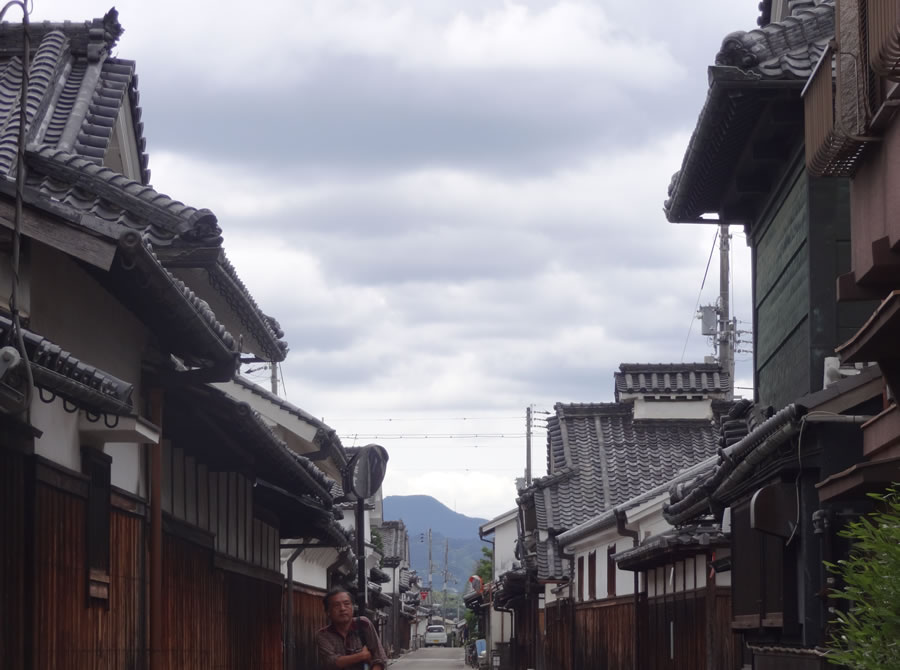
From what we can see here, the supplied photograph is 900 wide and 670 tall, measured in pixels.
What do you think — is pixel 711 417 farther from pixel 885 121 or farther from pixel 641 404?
pixel 885 121

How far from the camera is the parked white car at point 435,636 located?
14400 centimetres

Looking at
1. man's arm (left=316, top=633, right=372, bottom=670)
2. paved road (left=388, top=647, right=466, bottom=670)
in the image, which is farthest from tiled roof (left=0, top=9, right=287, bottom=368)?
paved road (left=388, top=647, right=466, bottom=670)

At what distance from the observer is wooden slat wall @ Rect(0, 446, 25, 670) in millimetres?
8547

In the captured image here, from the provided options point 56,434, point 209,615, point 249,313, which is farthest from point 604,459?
point 56,434

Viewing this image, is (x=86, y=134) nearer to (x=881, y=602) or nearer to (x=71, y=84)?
(x=71, y=84)

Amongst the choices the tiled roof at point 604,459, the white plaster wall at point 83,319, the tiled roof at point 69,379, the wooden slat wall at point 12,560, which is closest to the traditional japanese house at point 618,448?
the tiled roof at point 604,459

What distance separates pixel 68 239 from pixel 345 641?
4992mm

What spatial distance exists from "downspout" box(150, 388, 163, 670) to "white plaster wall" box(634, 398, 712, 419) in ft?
113

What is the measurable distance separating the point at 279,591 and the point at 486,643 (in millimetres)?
56747

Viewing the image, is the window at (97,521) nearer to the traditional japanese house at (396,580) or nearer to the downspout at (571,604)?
the downspout at (571,604)

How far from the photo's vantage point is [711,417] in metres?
45.5

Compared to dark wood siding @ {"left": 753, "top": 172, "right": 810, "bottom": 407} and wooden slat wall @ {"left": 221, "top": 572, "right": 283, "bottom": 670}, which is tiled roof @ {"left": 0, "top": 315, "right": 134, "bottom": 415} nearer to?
dark wood siding @ {"left": 753, "top": 172, "right": 810, "bottom": 407}

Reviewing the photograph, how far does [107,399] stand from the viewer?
7.99 metres

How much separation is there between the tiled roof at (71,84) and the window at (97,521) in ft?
10.5
